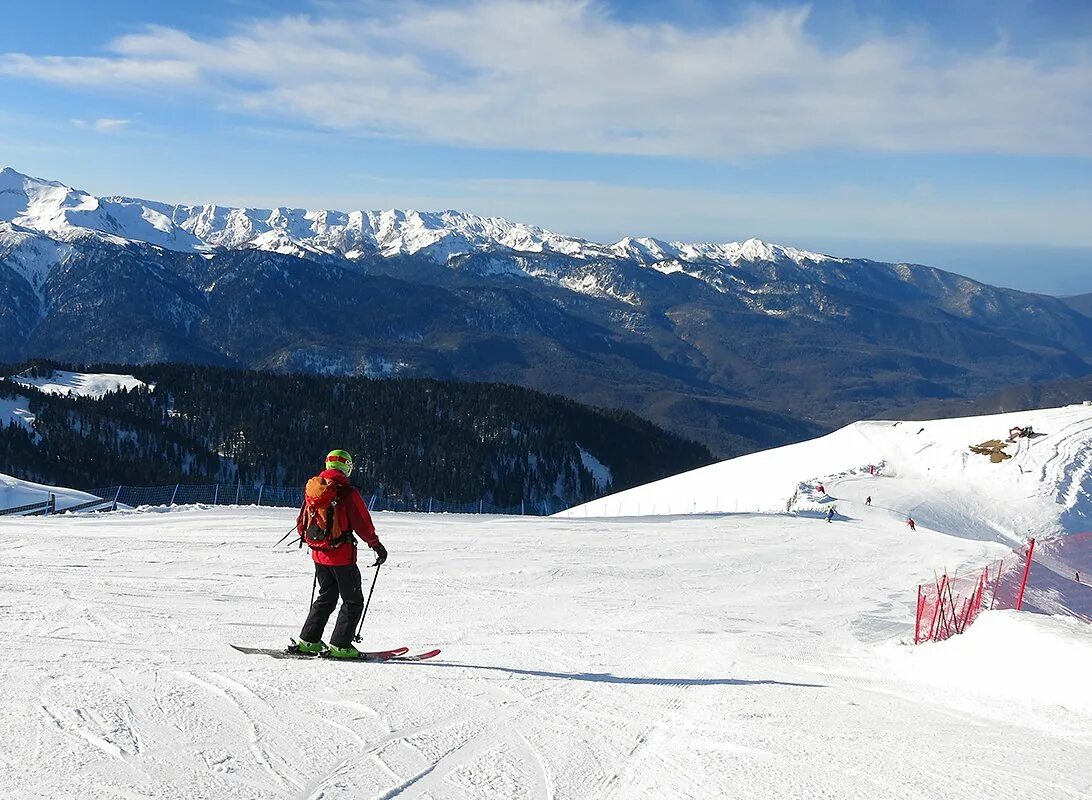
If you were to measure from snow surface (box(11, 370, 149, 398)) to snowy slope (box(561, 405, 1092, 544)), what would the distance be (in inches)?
5137

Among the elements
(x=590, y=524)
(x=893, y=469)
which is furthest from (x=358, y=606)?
(x=893, y=469)

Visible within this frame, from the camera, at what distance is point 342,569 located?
9.00 m

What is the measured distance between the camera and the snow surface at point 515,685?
581 cm

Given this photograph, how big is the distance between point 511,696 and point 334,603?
7.66 ft

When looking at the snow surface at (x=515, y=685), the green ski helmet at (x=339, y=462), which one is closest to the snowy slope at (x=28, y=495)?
the snow surface at (x=515, y=685)

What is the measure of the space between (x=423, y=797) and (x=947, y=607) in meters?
12.7

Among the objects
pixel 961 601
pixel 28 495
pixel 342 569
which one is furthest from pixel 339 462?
pixel 28 495

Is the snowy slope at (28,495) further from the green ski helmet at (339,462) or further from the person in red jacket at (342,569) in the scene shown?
the green ski helmet at (339,462)

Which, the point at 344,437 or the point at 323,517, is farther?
the point at 344,437

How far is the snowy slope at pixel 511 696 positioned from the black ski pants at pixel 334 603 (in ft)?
1.86

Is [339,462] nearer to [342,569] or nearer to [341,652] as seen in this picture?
[342,569]

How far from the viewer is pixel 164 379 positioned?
164m

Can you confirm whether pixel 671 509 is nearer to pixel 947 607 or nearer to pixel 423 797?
pixel 947 607

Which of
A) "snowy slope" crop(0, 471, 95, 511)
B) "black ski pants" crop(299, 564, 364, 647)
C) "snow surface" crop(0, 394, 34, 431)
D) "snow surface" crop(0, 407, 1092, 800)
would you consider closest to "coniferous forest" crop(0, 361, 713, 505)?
"snow surface" crop(0, 394, 34, 431)
